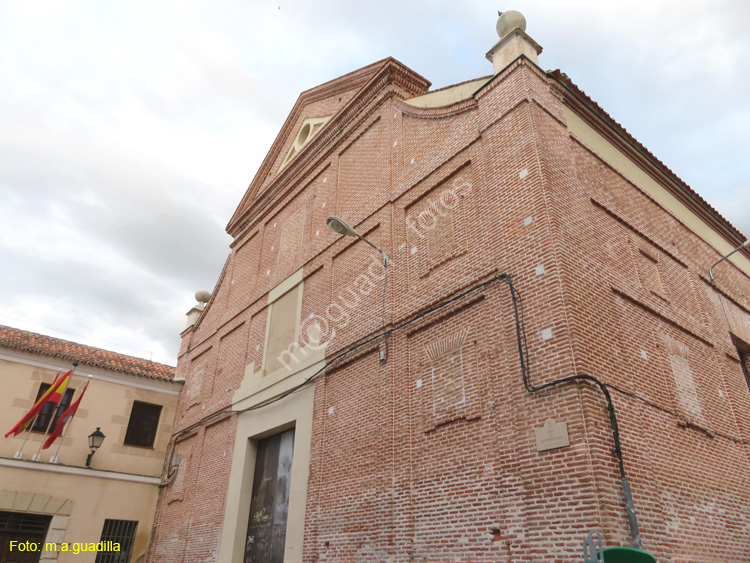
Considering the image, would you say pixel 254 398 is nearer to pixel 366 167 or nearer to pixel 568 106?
pixel 366 167

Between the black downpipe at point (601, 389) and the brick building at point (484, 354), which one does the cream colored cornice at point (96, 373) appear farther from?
the black downpipe at point (601, 389)

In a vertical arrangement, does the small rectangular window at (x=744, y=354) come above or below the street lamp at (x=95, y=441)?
above

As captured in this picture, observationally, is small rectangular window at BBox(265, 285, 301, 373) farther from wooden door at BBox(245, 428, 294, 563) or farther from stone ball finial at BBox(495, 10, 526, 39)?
stone ball finial at BBox(495, 10, 526, 39)

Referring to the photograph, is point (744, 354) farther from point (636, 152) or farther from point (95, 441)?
point (95, 441)

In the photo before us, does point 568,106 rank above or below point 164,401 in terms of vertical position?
above

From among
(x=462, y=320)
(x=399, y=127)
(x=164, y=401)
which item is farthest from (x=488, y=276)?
(x=164, y=401)

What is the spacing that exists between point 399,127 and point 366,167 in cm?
122

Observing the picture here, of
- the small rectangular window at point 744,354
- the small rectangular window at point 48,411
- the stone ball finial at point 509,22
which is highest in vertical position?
the stone ball finial at point 509,22

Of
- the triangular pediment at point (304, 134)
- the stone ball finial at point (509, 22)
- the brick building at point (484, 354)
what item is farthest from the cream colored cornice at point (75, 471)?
the stone ball finial at point (509, 22)

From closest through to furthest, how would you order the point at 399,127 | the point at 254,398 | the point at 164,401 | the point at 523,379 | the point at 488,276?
the point at 523,379
the point at 488,276
the point at 399,127
the point at 254,398
the point at 164,401

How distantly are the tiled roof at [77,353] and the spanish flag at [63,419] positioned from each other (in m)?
1.01

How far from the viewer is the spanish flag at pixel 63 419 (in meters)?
13.2

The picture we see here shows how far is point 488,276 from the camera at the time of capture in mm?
7672

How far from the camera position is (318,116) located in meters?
15.0
